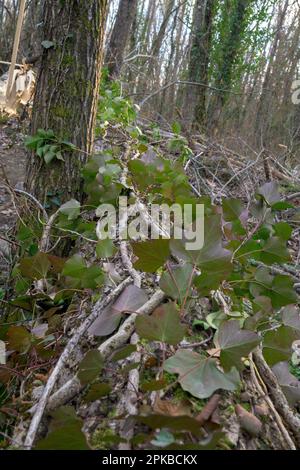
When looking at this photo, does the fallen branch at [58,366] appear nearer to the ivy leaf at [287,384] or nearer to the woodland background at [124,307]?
the woodland background at [124,307]

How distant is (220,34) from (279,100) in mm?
5410

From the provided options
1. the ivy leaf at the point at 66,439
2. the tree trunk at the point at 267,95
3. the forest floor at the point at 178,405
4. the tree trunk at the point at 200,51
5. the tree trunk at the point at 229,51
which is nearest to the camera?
the ivy leaf at the point at 66,439

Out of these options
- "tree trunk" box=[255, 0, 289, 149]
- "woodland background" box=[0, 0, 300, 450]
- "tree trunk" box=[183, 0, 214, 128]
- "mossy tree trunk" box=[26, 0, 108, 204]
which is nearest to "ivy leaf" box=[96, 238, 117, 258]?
"woodland background" box=[0, 0, 300, 450]

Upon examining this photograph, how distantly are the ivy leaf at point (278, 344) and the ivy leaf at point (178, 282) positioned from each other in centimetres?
25

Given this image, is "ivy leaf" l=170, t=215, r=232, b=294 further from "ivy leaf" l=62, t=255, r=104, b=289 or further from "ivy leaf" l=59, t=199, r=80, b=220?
"ivy leaf" l=59, t=199, r=80, b=220

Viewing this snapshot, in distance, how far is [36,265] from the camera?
1.54 m

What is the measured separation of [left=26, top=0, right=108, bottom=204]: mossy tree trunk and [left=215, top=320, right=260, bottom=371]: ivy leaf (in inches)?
59.9

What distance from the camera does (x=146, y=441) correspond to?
2.40 ft

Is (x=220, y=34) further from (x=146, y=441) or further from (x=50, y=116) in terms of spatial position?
(x=146, y=441)

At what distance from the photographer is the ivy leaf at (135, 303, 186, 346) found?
0.88 meters

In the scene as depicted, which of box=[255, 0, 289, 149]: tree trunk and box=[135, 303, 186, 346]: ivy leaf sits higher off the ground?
box=[255, 0, 289, 149]: tree trunk

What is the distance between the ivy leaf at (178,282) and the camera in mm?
1053

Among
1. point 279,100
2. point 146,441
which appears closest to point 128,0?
point 146,441

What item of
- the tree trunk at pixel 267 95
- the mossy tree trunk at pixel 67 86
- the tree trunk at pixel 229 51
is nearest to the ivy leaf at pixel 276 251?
the mossy tree trunk at pixel 67 86
